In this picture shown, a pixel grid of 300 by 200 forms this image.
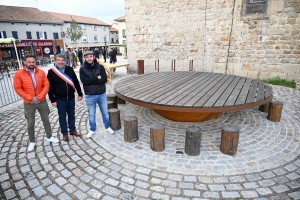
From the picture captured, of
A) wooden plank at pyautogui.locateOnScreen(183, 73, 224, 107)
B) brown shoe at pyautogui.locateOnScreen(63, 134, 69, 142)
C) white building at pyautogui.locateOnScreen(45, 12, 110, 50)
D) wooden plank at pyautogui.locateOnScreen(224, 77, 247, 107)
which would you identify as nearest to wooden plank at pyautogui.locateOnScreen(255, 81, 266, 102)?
wooden plank at pyautogui.locateOnScreen(224, 77, 247, 107)

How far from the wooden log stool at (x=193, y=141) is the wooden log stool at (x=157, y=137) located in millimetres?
372

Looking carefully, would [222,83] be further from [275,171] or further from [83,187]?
[83,187]

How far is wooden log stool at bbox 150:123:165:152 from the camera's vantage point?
2.85 metres

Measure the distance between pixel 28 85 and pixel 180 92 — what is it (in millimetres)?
2474

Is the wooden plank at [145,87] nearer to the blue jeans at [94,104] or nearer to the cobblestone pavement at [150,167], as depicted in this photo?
the blue jeans at [94,104]

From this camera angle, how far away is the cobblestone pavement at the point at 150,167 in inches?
85.0

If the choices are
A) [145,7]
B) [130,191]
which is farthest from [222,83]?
[145,7]

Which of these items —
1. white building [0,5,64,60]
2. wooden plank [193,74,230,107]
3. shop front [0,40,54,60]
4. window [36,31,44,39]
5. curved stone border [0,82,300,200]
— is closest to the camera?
curved stone border [0,82,300,200]

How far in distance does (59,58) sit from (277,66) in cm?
738

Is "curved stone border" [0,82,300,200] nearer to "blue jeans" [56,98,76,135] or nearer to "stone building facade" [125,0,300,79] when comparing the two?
"blue jeans" [56,98,76,135]

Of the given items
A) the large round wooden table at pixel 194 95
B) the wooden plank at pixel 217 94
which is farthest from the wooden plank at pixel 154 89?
the wooden plank at pixel 217 94

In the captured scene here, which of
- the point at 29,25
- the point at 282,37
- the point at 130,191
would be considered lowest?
the point at 130,191

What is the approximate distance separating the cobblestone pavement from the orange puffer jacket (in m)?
0.88

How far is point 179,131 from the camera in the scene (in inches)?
140
